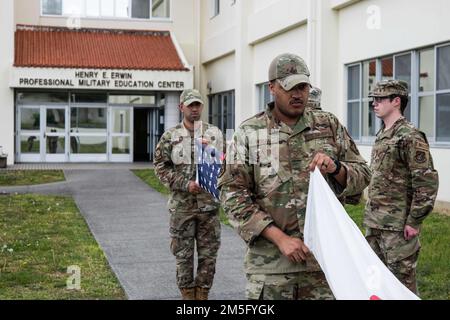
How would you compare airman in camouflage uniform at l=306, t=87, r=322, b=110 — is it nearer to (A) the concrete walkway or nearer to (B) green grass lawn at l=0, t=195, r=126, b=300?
(A) the concrete walkway

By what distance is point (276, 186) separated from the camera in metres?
3.87

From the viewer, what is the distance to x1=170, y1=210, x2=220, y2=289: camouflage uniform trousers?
6.34 metres

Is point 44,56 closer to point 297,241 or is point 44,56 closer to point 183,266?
point 183,266

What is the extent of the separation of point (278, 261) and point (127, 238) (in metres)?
7.31

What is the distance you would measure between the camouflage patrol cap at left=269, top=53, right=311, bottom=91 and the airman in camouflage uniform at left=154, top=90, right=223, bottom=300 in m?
2.54

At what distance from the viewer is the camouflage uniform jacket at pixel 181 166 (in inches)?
250

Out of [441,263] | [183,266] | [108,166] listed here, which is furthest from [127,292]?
[108,166]

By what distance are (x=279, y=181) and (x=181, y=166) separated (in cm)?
272

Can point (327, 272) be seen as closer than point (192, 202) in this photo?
Yes

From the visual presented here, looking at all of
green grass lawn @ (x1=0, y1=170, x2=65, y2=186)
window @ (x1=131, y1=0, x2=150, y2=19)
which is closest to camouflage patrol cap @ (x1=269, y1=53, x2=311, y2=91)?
green grass lawn @ (x1=0, y1=170, x2=65, y2=186)

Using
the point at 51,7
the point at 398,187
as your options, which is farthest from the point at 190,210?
the point at 51,7

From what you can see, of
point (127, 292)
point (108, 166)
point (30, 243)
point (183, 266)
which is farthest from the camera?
point (108, 166)

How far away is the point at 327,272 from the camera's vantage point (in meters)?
3.60

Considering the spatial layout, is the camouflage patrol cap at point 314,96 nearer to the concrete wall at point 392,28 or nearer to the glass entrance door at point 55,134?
the concrete wall at point 392,28
